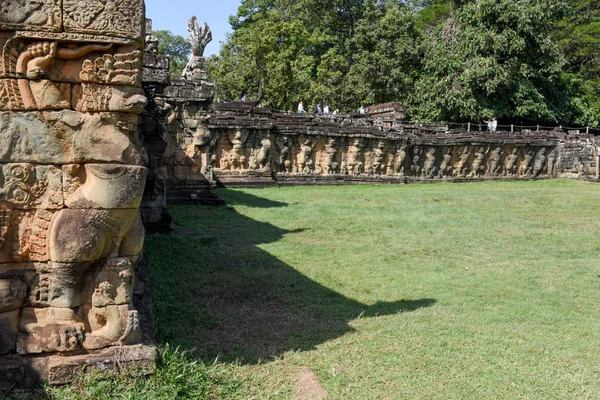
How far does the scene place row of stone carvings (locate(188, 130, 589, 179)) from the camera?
18.3 metres

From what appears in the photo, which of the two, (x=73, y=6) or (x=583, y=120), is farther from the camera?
(x=583, y=120)

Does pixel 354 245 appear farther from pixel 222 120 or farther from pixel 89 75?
pixel 222 120

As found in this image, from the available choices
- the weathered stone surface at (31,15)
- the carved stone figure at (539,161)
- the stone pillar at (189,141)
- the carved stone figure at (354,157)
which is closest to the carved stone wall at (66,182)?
the weathered stone surface at (31,15)

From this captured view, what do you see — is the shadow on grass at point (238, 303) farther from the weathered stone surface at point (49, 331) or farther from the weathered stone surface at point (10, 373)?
the weathered stone surface at point (10, 373)

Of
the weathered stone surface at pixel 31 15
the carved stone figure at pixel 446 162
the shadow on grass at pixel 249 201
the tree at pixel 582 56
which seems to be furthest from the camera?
the tree at pixel 582 56

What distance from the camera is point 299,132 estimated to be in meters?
19.8

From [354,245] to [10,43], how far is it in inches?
264

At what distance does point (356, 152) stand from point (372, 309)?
609 inches

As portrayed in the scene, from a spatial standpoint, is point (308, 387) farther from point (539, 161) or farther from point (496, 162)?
point (539, 161)

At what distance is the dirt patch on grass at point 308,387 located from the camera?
3932 millimetres

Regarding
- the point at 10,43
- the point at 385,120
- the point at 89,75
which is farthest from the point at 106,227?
the point at 385,120

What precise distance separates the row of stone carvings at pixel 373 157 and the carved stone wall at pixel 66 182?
10362 millimetres

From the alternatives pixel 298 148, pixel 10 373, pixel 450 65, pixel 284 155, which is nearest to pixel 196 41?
pixel 284 155

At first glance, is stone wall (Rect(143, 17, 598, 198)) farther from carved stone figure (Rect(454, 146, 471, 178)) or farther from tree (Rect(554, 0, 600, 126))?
tree (Rect(554, 0, 600, 126))
